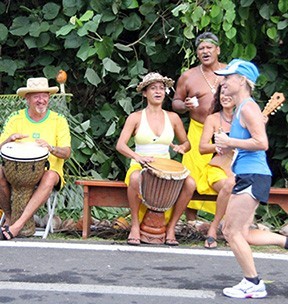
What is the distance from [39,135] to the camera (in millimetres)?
7238

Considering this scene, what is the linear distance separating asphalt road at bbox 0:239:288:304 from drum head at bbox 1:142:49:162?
698mm

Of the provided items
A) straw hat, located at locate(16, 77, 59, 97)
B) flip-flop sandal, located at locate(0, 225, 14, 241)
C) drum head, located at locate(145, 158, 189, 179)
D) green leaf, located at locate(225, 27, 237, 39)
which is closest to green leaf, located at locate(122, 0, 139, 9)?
green leaf, located at locate(225, 27, 237, 39)

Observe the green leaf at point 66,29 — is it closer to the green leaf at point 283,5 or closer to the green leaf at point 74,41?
the green leaf at point 74,41

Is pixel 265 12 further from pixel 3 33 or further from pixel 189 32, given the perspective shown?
pixel 3 33

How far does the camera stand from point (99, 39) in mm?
8531

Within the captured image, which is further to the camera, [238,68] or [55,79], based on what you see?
[55,79]

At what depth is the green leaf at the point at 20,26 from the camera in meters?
8.93

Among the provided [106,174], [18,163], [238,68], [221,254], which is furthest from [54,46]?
[238,68]

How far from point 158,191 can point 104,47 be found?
2.18 metres

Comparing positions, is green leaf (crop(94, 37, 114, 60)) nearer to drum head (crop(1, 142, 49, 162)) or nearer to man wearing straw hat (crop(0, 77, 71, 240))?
man wearing straw hat (crop(0, 77, 71, 240))

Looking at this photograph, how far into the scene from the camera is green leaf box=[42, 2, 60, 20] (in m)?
8.86

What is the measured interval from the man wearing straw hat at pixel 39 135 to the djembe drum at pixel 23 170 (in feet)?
0.16

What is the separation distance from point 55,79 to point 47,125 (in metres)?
1.91

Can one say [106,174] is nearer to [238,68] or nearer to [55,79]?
[55,79]
